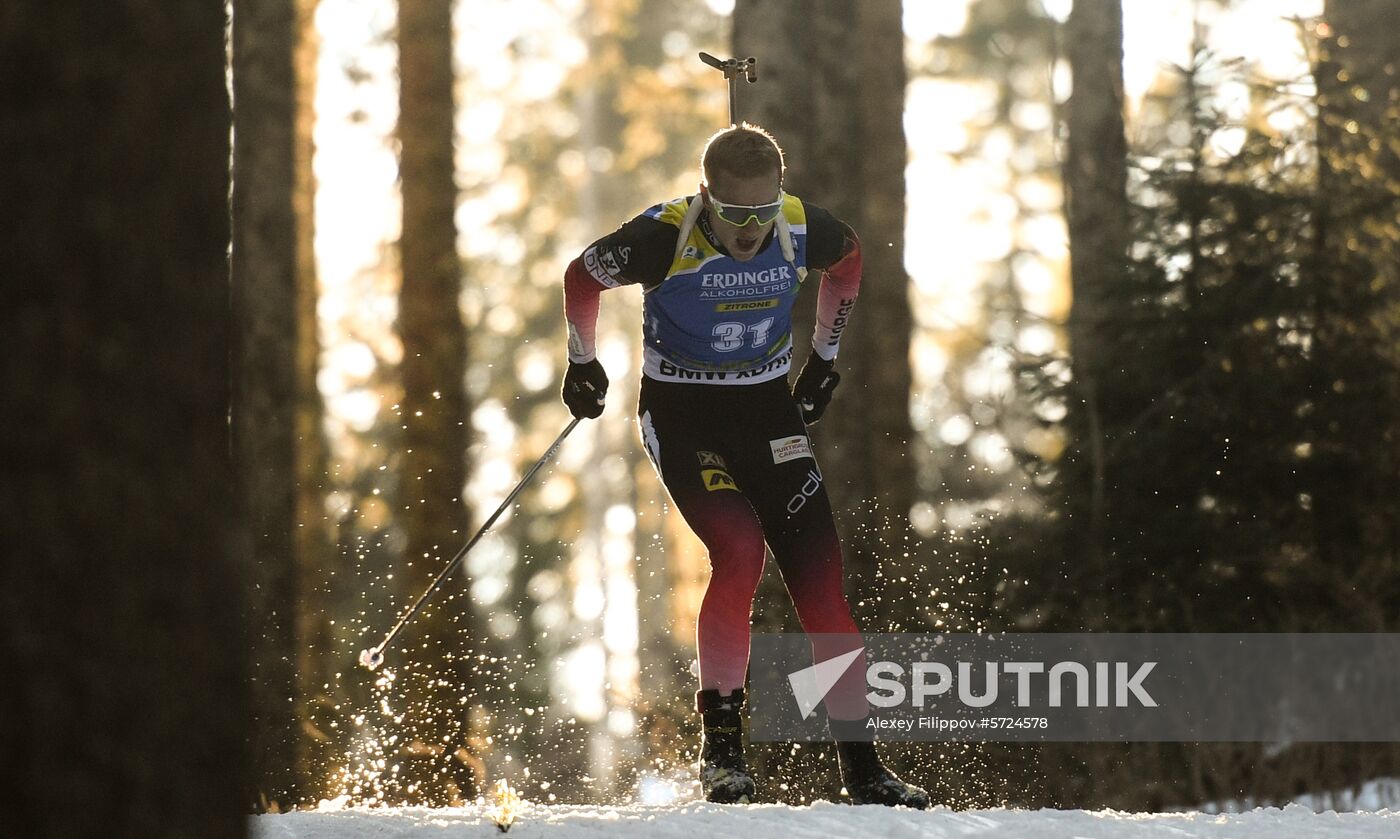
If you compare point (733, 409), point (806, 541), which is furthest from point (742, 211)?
point (806, 541)

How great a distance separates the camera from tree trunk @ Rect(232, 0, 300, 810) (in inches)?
381

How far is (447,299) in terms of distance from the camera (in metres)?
11.9

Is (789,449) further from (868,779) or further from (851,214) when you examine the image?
(851,214)

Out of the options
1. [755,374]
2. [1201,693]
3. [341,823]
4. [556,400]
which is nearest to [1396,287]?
[1201,693]

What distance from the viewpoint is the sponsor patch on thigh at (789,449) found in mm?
5730

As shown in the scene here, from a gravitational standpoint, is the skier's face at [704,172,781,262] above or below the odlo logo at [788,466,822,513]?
above

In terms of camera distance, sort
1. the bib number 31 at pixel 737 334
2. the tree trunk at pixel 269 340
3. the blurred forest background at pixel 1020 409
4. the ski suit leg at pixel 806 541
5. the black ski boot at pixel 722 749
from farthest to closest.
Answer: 1. the tree trunk at pixel 269 340
2. the blurred forest background at pixel 1020 409
3. the bib number 31 at pixel 737 334
4. the ski suit leg at pixel 806 541
5. the black ski boot at pixel 722 749

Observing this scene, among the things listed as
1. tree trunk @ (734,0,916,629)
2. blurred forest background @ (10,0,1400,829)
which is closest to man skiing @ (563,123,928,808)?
blurred forest background @ (10,0,1400,829)

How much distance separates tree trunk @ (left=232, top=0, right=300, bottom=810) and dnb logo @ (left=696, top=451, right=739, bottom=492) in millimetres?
4792

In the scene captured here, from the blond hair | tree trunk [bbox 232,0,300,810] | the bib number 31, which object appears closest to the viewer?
the blond hair

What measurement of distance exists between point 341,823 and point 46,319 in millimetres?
2709

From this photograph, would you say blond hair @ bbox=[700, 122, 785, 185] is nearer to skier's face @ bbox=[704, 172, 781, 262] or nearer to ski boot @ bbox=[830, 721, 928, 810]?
skier's face @ bbox=[704, 172, 781, 262]

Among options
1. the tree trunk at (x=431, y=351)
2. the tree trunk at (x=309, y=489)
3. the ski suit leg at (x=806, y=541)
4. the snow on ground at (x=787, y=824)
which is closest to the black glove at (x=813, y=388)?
the ski suit leg at (x=806, y=541)

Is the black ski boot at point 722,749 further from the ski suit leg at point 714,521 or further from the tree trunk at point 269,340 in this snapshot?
the tree trunk at point 269,340
